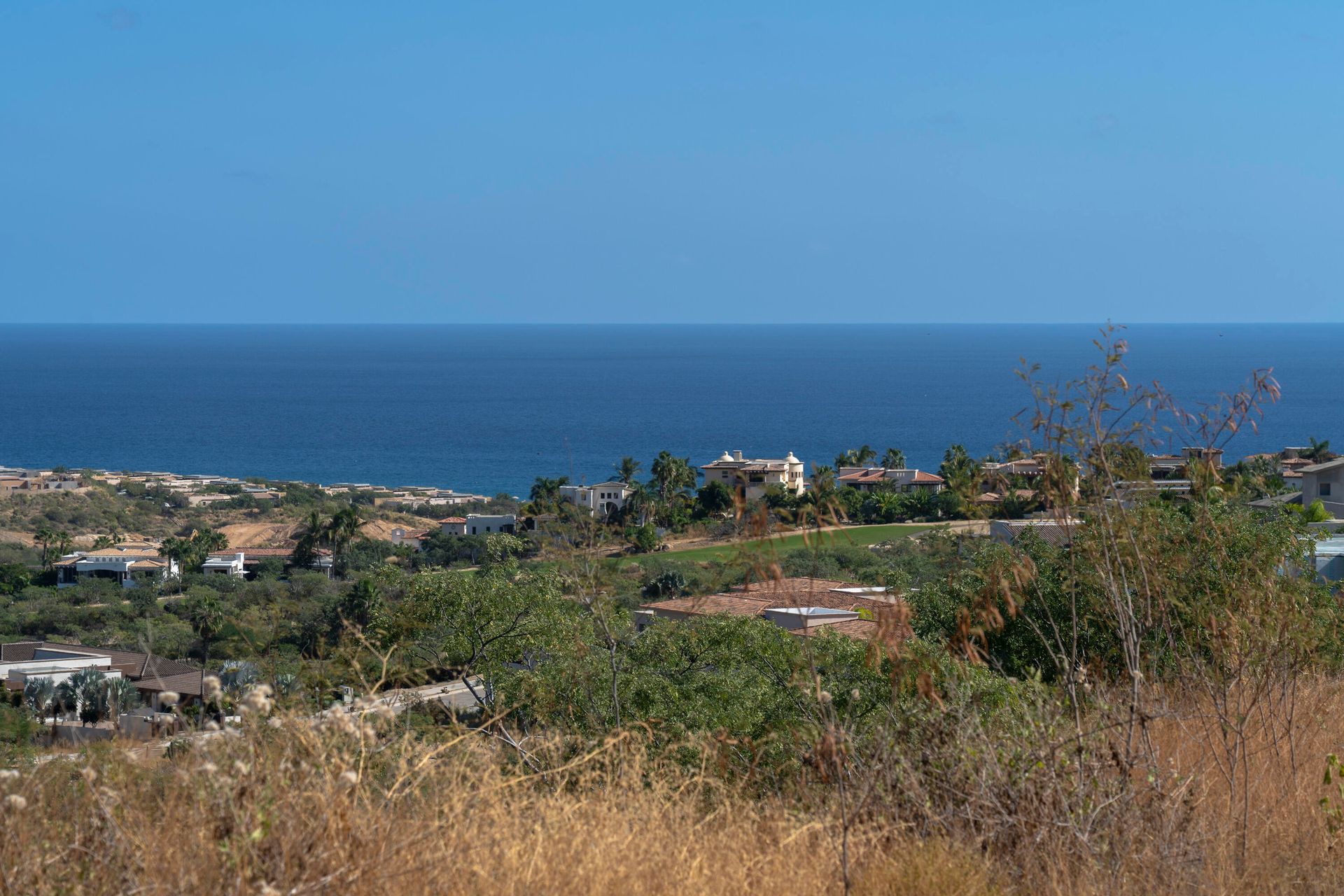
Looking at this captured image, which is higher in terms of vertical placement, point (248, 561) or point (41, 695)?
point (41, 695)

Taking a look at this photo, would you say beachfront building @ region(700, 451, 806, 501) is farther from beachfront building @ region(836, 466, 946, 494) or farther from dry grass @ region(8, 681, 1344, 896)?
dry grass @ region(8, 681, 1344, 896)

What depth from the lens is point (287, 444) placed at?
10044 cm

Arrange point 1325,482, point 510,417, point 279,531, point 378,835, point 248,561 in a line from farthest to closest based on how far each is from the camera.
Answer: point 510,417 → point 279,531 → point 248,561 → point 1325,482 → point 378,835

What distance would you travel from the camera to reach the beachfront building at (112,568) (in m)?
38.9

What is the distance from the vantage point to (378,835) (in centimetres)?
340

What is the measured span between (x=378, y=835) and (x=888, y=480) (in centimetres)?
5532

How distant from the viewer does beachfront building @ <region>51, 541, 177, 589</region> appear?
3894 cm

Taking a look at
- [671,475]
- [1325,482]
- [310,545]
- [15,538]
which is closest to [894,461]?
[671,475]

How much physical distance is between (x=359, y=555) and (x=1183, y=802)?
132 ft

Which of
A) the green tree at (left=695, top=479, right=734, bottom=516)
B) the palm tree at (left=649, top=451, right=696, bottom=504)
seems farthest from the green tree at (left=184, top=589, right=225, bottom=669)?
the palm tree at (left=649, top=451, right=696, bottom=504)

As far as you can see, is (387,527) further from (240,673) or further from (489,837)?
(489,837)

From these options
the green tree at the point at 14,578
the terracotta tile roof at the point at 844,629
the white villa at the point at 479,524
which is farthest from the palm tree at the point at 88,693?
the white villa at the point at 479,524

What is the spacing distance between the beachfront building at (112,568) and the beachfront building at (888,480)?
95.3ft

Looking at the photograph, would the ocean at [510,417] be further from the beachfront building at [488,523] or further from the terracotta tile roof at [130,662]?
the terracotta tile roof at [130,662]
